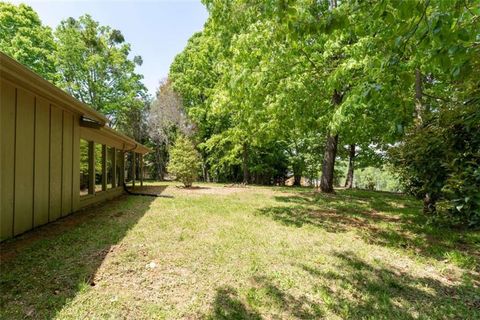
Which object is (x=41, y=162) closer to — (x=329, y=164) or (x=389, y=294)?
(x=389, y=294)

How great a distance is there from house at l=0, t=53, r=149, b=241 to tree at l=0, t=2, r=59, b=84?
1362 centimetres

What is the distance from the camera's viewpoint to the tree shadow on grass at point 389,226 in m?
4.15

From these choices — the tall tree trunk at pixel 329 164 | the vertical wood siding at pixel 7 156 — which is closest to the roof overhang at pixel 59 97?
the vertical wood siding at pixel 7 156

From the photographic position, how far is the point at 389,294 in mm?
2799

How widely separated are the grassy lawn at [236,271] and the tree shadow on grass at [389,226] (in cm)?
4

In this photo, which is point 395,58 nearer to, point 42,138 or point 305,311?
point 305,311

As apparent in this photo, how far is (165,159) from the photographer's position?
74.5 ft

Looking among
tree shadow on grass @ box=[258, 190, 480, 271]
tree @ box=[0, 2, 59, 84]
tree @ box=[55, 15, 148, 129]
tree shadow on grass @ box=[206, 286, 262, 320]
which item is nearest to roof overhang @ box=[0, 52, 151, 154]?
tree shadow on grass @ box=[206, 286, 262, 320]

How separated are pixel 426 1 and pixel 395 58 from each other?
45 centimetres

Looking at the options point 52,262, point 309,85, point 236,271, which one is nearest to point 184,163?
point 309,85

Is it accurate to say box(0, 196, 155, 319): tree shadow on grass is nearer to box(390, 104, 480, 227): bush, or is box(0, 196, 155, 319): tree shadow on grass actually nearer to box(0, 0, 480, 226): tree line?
box(0, 0, 480, 226): tree line

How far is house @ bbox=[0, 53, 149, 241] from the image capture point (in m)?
3.81

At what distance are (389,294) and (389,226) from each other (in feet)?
10.5

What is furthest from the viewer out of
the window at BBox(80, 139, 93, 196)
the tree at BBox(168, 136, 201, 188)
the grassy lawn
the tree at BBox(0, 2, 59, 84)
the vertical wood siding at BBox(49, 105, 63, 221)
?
the tree at BBox(0, 2, 59, 84)
